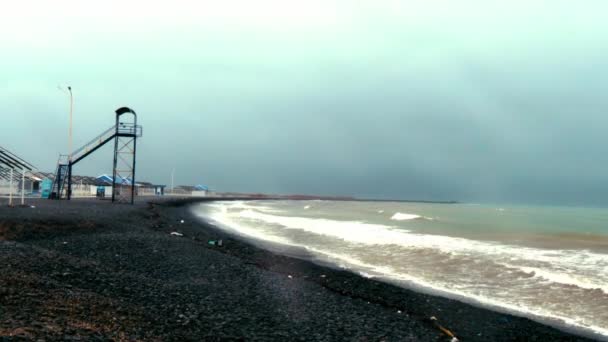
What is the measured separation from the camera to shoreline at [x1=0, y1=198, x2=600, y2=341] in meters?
5.64

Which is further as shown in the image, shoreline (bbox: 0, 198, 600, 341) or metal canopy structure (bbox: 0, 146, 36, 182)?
metal canopy structure (bbox: 0, 146, 36, 182)

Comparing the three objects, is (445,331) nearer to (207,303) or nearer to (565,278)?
(207,303)

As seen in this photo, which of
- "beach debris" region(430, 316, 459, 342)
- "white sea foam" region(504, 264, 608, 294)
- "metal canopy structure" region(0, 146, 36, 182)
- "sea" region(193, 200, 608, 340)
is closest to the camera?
"beach debris" region(430, 316, 459, 342)

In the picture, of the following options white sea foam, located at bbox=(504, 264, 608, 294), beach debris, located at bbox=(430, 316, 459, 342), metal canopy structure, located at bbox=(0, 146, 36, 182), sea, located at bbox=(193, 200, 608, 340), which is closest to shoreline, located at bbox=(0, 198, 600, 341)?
beach debris, located at bbox=(430, 316, 459, 342)

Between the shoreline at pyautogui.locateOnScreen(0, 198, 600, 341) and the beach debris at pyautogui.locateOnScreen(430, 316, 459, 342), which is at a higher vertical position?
the shoreline at pyautogui.locateOnScreen(0, 198, 600, 341)

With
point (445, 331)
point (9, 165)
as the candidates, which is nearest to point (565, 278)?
point (445, 331)

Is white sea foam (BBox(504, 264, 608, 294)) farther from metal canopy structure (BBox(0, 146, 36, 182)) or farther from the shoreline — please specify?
metal canopy structure (BBox(0, 146, 36, 182))

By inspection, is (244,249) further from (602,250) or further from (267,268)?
(602,250)

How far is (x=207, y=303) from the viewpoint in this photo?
7.77m

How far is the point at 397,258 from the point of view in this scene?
17641mm

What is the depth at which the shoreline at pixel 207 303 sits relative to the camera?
564 cm

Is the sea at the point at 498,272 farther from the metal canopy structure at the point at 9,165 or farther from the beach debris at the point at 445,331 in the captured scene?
the metal canopy structure at the point at 9,165

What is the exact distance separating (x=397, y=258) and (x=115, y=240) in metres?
10.9

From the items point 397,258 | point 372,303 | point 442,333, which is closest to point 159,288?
point 372,303
